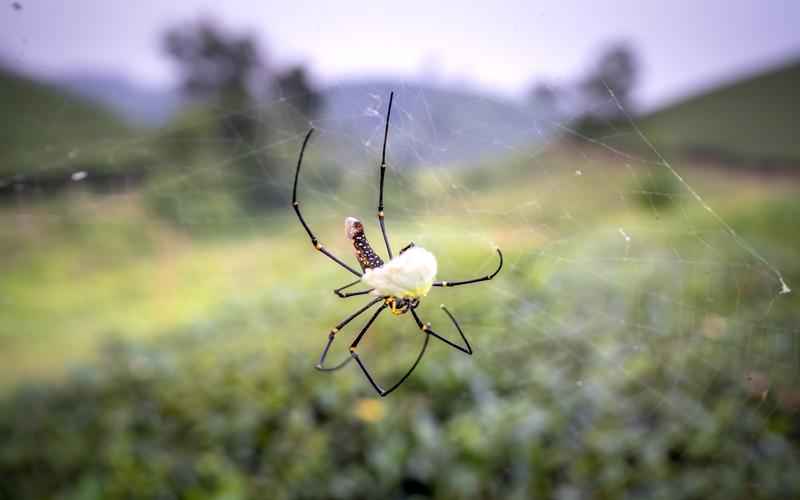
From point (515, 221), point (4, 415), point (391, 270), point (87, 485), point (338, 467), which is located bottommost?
point (4, 415)

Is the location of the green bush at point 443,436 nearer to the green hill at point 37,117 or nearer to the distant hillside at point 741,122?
the distant hillside at point 741,122

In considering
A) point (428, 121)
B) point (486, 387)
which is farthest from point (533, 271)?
point (428, 121)

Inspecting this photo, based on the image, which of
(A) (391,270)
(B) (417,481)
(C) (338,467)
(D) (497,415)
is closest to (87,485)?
(C) (338,467)

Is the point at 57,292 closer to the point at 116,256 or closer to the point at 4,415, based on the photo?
the point at 116,256

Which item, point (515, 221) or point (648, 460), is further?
point (515, 221)

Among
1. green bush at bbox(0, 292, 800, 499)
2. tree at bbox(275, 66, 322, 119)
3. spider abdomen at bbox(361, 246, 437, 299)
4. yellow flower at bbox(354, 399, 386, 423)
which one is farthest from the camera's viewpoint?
tree at bbox(275, 66, 322, 119)

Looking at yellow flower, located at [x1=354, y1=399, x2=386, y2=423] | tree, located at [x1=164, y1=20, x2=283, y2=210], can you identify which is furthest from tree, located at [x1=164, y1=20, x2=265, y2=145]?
yellow flower, located at [x1=354, y1=399, x2=386, y2=423]

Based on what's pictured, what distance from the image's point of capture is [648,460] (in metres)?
2.60

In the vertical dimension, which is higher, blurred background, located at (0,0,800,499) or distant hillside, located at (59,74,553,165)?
distant hillside, located at (59,74,553,165)

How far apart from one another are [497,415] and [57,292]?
777 centimetres

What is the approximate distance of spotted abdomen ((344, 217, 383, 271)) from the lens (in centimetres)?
197

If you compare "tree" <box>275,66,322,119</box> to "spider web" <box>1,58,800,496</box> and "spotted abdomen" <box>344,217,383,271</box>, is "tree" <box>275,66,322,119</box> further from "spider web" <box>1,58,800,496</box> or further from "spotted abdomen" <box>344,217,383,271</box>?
"spotted abdomen" <box>344,217,383,271</box>

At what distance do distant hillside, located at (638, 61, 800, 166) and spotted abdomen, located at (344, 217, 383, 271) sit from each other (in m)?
5.46

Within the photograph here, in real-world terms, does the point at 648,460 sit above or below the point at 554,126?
below
